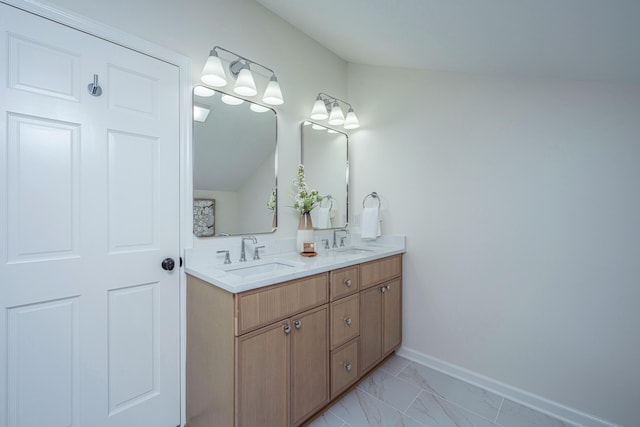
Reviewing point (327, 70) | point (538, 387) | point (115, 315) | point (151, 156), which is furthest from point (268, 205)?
point (538, 387)

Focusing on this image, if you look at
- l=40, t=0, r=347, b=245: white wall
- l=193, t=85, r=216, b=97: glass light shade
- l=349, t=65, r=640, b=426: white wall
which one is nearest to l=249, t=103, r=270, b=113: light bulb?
l=40, t=0, r=347, b=245: white wall

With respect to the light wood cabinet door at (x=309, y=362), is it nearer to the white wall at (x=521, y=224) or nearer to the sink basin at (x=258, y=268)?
the sink basin at (x=258, y=268)

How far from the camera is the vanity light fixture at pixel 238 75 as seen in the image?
1.57m

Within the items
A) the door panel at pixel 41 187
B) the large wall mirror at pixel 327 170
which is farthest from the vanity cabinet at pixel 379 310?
the door panel at pixel 41 187

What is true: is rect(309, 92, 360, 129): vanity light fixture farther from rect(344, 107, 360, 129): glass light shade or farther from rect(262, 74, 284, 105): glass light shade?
rect(262, 74, 284, 105): glass light shade

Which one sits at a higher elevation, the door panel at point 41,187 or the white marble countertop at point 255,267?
the door panel at point 41,187

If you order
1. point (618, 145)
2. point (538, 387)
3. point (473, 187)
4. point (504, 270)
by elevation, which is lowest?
point (538, 387)

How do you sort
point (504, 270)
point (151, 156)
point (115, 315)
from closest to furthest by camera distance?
point (115, 315)
point (151, 156)
point (504, 270)

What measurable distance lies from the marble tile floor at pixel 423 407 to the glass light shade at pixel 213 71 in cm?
198

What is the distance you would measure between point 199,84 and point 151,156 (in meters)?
0.51

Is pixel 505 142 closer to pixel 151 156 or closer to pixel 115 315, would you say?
pixel 151 156

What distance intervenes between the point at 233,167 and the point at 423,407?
189 centimetres

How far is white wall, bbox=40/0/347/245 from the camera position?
1.41m

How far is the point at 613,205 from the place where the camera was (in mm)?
1522
